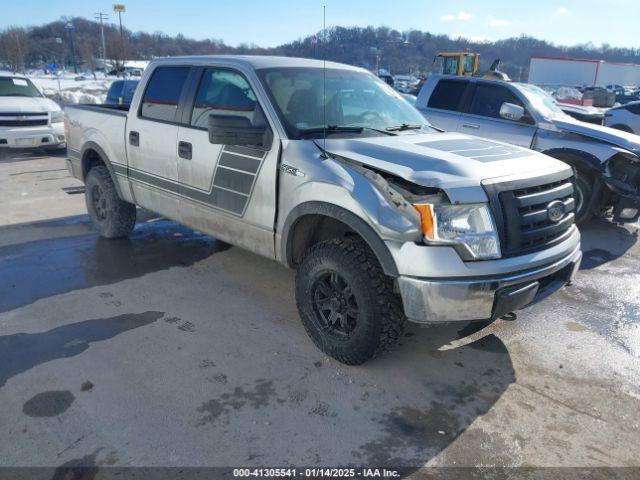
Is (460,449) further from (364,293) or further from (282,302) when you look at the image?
(282,302)

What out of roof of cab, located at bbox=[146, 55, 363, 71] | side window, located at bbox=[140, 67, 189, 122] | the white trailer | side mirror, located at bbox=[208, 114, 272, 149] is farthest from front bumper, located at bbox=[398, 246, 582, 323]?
the white trailer

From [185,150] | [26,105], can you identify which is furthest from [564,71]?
[185,150]

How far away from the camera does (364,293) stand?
2.96 m

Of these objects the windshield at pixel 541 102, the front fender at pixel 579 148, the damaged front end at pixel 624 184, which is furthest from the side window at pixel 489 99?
the damaged front end at pixel 624 184

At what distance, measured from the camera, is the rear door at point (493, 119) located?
6.75 m

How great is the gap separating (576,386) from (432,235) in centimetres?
143

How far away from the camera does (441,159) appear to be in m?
3.00

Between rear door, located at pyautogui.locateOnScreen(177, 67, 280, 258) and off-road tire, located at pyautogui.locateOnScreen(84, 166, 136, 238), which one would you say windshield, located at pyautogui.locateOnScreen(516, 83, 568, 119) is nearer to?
rear door, located at pyautogui.locateOnScreen(177, 67, 280, 258)

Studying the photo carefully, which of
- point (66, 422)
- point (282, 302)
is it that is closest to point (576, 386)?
point (282, 302)

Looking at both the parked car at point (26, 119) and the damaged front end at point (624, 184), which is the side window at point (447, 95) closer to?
the damaged front end at point (624, 184)

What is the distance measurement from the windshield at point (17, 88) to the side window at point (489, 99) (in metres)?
9.85

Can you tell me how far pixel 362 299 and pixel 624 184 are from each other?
4594 millimetres

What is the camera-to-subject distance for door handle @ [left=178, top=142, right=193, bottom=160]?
4.15 m

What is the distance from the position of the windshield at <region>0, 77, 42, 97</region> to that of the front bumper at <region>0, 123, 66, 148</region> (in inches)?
51.3
